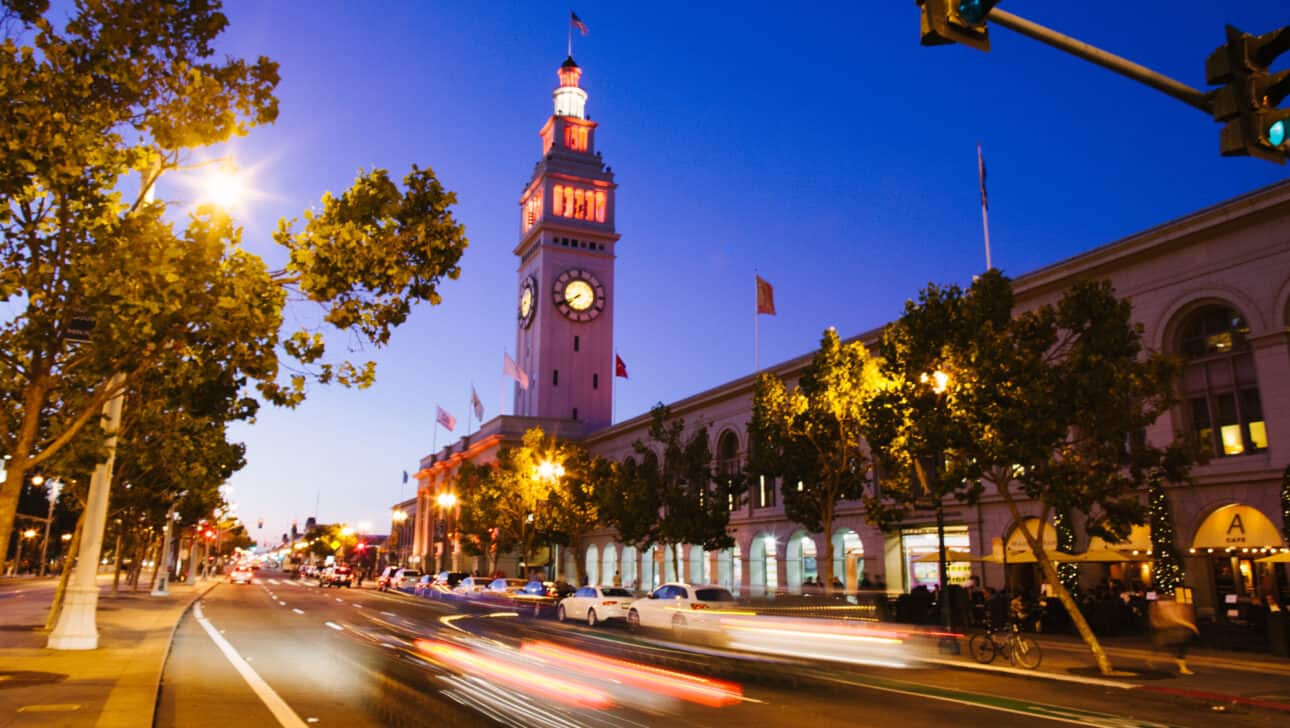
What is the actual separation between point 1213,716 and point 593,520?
136 ft

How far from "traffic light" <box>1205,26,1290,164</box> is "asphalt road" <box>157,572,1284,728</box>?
8.31 metres

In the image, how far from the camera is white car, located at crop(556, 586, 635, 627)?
32188 millimetres

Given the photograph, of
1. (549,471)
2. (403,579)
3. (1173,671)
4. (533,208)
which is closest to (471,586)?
(549,471)

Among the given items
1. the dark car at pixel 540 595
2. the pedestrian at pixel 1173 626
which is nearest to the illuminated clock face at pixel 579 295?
the dark car at pixel 540 595

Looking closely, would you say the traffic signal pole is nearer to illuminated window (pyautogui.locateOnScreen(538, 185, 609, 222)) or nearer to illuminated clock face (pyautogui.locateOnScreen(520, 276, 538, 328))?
illuminated clock face (pyautogui.locateOnScreen(520, 276, 538, 328))

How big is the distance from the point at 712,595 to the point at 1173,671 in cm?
1127

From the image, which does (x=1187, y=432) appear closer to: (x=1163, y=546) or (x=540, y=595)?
(x=1163, y=546)

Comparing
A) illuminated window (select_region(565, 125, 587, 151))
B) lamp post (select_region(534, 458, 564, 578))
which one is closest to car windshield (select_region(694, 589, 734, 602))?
lamp post (select_region(534, 458, 564, 578))

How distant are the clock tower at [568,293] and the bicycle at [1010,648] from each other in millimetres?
64133

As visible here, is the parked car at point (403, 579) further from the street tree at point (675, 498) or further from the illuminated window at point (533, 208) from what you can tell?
the illuminated window at point (533, 208)

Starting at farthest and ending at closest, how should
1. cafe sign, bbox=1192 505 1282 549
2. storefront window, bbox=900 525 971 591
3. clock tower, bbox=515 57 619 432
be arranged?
clock tower, bbox=515 57 619 432 < storefront window, bbox=900 525 971 591 < cafe sign, bbox=1192 505 1282 549

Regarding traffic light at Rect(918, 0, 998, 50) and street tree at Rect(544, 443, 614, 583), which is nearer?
traffic light at Rect(918, 0, 998, 50)

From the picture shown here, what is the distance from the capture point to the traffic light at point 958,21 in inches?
245

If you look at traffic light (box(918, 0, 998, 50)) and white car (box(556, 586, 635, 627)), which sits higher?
traffic light (box(918, 0, 998, 50))
